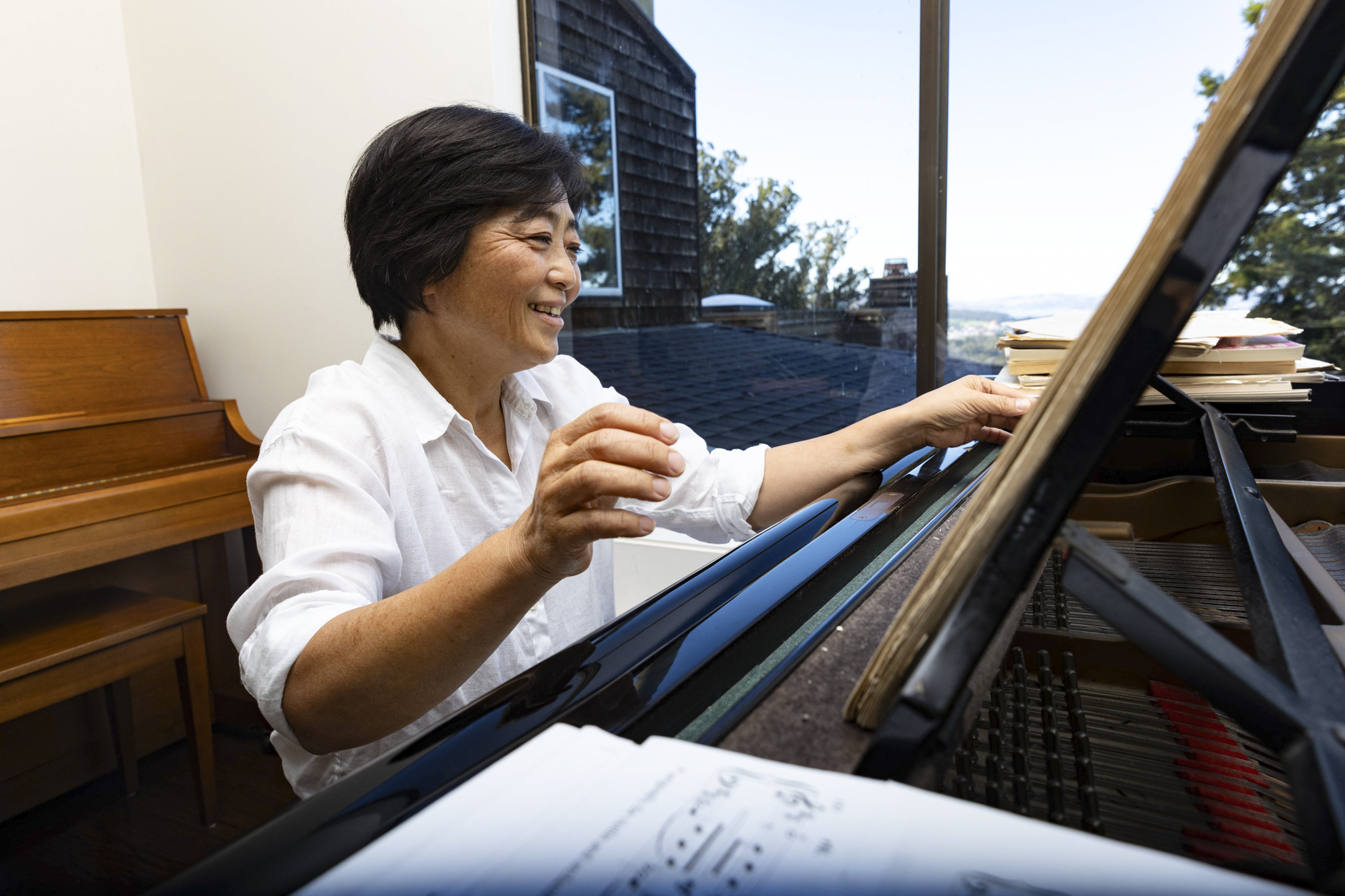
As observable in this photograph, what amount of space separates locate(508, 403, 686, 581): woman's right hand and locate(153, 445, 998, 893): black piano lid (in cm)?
8

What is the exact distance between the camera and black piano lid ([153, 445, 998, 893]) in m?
0.29

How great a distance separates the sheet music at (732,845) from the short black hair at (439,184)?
102cm

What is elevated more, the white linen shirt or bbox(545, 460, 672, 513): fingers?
bbox(545, 460, 672, 513): fingers

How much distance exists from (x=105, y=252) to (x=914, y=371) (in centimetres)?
279

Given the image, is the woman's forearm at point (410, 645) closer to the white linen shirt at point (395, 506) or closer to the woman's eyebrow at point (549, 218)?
the white linen shirt at point (395, 506)

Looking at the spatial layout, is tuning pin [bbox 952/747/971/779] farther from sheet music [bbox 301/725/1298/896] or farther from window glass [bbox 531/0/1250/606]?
window glass [bbox 531/0/1250/606]

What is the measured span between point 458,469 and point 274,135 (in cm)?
199

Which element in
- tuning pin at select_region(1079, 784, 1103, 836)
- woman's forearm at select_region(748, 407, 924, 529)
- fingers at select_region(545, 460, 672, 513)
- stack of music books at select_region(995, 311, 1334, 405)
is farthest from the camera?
woman's forearm at select_region(748, 407, 924, 529)

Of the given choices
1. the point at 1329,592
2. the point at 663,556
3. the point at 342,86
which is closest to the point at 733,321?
the point at 663,556

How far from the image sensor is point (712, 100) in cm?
Answer: 230

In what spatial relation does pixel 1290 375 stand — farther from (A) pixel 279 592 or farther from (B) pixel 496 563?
(A) pixel 279 592

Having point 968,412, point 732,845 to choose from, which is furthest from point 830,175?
point 732,845

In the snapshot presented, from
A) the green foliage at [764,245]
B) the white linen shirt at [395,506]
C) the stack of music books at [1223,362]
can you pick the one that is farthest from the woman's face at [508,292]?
the green foliage at [764,245]

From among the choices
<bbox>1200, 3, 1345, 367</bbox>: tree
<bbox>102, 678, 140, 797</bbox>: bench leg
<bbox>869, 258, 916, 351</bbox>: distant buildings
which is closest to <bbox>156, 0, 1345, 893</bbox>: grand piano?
<bbox>869, 258, 916, 351</bbox>: distant buildings
